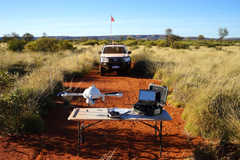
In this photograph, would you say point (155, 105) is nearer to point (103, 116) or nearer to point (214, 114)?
point (103, 116)

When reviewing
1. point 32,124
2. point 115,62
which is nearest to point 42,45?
point 115,62

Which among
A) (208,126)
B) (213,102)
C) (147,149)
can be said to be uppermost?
(213,102)

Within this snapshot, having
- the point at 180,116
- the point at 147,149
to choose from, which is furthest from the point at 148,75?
the point at 147,149

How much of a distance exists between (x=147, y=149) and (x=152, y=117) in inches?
33.2

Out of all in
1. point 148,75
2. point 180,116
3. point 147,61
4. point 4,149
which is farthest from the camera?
point 147,61

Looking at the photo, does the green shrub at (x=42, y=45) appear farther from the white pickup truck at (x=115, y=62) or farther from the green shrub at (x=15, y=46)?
the white pickup truck at (x=115, y=62)

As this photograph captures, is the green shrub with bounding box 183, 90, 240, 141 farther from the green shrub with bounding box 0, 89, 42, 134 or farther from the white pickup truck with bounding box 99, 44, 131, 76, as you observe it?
the white pickup truck with bounding box 99, 44, 131, 76

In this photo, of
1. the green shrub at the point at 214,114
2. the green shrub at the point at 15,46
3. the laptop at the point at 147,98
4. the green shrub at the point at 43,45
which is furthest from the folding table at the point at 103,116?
the green shrub at the point at 15,46

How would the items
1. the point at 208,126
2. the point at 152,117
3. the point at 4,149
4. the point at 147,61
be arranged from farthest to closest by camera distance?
the point at 147,61 < the point at 208,126 < the point at 4,149 < the point at 152,117

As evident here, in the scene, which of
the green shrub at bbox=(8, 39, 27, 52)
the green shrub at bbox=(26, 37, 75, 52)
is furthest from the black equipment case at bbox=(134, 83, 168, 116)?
the green shrub at bbox=(8, 39, 27, 52)

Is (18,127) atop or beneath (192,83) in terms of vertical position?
beneath

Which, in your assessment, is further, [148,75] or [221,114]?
[148,75]

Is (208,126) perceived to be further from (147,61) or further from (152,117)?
(147,61)

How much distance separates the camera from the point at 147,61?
44.8 ft
